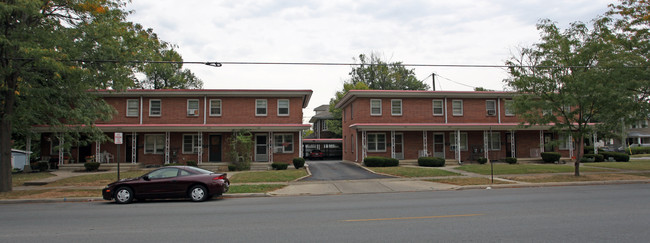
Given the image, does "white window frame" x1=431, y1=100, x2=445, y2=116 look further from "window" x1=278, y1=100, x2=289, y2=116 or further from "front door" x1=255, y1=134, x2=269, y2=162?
"front door" x1=255, y1=134, x2=269, y2=162

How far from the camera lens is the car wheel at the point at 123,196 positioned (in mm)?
13078

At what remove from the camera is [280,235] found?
23.1 ft

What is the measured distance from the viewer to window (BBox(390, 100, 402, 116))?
95.6 ft

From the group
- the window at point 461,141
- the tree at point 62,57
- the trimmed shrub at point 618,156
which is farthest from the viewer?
the window at point 461,141

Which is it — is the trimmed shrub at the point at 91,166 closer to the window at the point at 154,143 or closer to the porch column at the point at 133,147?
the porch column at the point at 133,147

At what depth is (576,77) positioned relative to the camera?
1802cm

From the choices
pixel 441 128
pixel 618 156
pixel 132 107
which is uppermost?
pixel 132 107

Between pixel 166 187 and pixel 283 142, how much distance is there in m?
14.7

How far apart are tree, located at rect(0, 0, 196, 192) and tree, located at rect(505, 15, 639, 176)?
17.5m

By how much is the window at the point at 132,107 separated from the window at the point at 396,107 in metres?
17.8

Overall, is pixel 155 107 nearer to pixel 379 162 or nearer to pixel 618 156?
pixel 379 162

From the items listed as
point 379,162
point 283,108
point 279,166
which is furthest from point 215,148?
point 379,162

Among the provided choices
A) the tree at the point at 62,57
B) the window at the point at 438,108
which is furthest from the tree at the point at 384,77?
the tree at the point at 62,57

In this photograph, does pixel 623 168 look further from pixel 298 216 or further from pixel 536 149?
pixel 298 216
